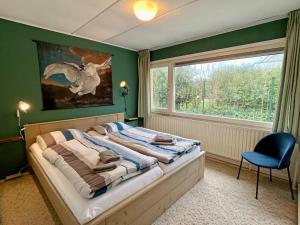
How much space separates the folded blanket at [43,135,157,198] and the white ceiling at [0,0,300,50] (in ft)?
5.94

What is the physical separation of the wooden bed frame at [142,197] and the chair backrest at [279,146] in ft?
3.10

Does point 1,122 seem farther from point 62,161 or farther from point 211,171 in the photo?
point 211,171

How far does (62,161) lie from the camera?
1820 mm

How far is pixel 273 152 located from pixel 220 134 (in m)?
0.86

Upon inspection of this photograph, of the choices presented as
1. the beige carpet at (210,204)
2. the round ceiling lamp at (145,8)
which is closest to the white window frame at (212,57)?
the beige carpet at (210,204)

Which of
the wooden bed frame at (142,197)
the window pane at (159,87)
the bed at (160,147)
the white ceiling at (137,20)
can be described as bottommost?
the wooden bed frame at (142,197)

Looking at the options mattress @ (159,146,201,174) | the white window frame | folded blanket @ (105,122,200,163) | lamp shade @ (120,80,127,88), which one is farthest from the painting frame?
mattress @ (159,146,201,174)

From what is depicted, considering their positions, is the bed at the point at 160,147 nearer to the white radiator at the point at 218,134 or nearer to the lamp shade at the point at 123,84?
the white radiator at the point at 218,134

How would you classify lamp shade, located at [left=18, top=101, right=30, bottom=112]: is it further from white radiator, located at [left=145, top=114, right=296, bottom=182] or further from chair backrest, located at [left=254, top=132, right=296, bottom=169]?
chair backrest, located at [left=254, top=132, right=296, bottom=169]

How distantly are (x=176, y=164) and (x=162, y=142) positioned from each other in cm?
44

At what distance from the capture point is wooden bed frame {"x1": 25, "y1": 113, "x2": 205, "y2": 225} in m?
1.33

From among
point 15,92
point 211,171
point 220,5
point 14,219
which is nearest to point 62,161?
point 14,219

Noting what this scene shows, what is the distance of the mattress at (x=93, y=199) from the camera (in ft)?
4.08

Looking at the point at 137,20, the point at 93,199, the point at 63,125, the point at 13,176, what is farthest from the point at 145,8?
the point at 13,176
